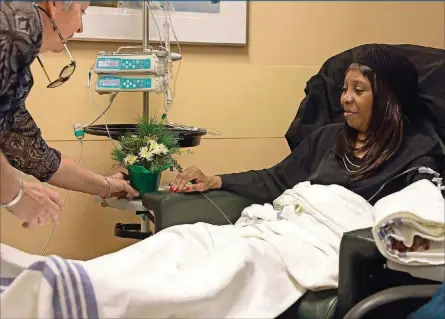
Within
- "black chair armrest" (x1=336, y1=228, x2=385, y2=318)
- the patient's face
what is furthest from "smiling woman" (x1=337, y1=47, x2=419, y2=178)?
"black chair armrest" (x1=336, y1=228, x2=385, y2=318)

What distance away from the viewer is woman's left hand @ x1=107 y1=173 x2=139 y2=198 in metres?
1.81

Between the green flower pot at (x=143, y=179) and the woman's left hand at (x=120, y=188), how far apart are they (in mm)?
18

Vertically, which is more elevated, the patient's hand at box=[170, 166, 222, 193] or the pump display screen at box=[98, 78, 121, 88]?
the pump display screen at box=[98, 78, 121, 88]

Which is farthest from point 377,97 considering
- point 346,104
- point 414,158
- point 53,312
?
point 53,312

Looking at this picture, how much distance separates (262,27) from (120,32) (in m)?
0.57

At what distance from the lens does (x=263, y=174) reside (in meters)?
1.95

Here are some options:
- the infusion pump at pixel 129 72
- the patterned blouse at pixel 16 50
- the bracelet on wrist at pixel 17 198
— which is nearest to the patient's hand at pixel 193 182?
the infusion pump at pixel 129 72

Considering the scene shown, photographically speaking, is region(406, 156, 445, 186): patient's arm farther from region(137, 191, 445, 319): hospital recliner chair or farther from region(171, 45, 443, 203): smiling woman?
region(137, 191, 445, 319): hospital recliner chair

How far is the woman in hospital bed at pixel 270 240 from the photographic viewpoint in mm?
1132

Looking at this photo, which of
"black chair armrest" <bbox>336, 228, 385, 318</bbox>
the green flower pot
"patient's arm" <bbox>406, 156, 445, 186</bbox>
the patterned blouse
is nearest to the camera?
the patterned blouse

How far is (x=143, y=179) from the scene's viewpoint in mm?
1825

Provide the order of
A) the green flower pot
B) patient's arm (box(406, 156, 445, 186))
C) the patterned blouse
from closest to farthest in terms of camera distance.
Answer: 1. the patterned blouse
2. patient's arm (box(406, 156, 445, 186))
3. the green flower pot

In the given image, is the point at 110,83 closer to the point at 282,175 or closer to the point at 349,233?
the point at 282,175

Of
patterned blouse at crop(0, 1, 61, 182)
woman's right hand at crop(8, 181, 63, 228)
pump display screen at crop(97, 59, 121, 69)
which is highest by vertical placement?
patterned blouse at crop(0, 1, 61, 182)
